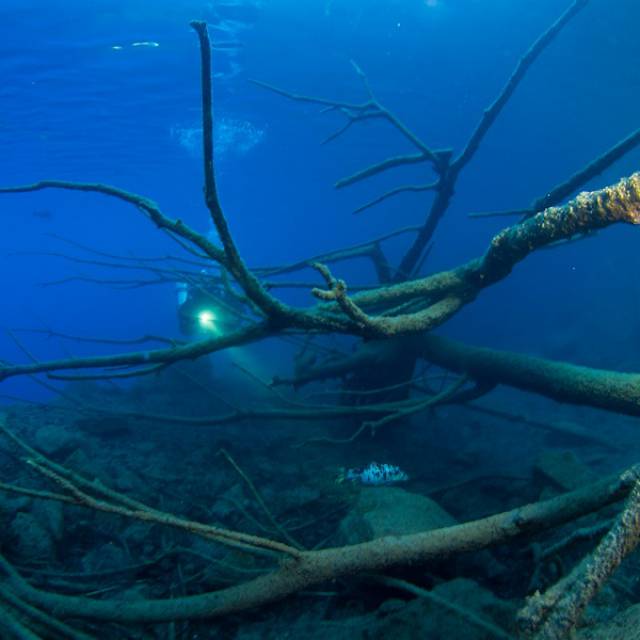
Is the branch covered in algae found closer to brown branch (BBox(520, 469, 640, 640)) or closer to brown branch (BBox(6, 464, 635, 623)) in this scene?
brown branch (BBox(6, 464, 635, 623))

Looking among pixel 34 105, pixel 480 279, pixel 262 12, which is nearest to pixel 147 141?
pixel 34 105

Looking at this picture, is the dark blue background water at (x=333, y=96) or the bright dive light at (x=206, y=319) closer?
the bright dive light at (x=206, y=319)

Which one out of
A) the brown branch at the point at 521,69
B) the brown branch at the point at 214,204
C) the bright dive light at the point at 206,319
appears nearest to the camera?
the brown branch at the point at 214,204

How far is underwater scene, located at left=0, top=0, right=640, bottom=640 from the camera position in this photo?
1.98 metres

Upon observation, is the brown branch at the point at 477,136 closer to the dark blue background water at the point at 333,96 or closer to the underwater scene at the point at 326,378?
the underwater scene at the point at 326,378

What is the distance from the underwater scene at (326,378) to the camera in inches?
77.8

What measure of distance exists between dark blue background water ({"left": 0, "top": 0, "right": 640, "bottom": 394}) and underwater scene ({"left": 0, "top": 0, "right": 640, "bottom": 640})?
187mm

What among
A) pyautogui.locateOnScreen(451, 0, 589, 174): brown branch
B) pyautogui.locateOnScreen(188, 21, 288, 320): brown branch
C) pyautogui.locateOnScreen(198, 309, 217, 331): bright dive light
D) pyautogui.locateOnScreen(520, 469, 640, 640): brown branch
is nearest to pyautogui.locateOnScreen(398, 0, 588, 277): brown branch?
pyautogui.locateOnScreen(451, 0, 589, 174): brown branch

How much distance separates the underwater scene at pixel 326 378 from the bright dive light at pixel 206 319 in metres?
0.07

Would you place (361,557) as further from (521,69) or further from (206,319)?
(206,319)

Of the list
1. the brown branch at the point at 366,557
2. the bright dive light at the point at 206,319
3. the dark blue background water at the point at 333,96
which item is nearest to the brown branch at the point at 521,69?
the brown branch at the point at 366,557

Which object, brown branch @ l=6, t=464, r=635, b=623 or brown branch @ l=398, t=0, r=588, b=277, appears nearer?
brown branch @ l=6, t=464, r=635, b=623

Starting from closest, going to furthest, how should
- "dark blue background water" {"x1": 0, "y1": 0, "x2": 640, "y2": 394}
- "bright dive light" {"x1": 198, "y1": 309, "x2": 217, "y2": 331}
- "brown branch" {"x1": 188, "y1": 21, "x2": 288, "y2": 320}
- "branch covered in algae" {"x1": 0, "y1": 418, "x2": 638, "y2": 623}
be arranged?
"brown branch" {"x1": 188, "y1": 21, "x2": 288, "y2": 320}
"branch covered in algae" {"x1": 0, "y1": 418, "x2": 638, "y2": 623}
"bright dive light" {"x1": 198, "y1": 309, "x2": 217, "y2": 331}
"dark blue background water" {"x1": 0, "y1": 0, "x2": 640, "y2": 394}

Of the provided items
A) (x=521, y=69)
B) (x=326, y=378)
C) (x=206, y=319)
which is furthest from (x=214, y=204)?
(x=206, y=319)
